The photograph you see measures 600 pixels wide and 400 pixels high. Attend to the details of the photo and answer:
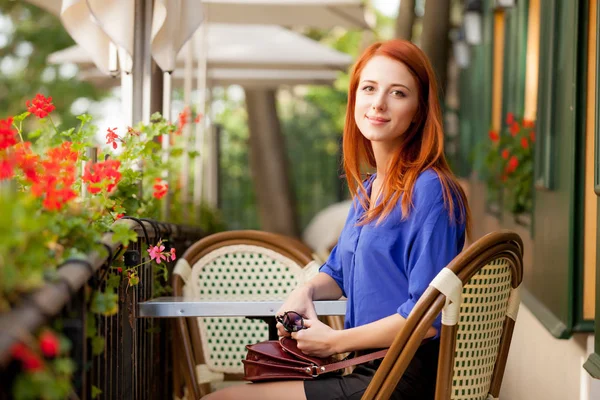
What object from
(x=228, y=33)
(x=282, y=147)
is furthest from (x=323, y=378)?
(x=282, y=147)

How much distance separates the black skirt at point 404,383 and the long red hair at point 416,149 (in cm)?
34

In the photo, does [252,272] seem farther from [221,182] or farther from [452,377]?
[221,182]

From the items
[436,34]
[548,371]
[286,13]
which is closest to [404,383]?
[548,371]

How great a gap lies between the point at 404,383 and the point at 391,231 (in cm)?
37

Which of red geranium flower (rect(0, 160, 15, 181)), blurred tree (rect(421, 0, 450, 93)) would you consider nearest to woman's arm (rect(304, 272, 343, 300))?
red geranium flower (rect(0, 160, 15, 181))

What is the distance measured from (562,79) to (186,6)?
74.8 inches

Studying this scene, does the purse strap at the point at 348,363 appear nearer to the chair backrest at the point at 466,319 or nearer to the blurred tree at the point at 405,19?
the chair backrest at the point at 466,319

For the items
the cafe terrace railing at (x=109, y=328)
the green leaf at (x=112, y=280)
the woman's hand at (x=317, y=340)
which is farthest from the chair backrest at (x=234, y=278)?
the green leaf at (x=112, y=280)

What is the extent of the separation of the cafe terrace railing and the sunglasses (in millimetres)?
418

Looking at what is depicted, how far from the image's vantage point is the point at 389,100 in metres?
2.50

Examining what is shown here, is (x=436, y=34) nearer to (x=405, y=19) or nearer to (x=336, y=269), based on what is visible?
(x=405, y=19)

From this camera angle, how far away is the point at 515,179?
608 cm

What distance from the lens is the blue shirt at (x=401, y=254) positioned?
222 cm

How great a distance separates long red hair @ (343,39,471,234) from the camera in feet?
7.70
